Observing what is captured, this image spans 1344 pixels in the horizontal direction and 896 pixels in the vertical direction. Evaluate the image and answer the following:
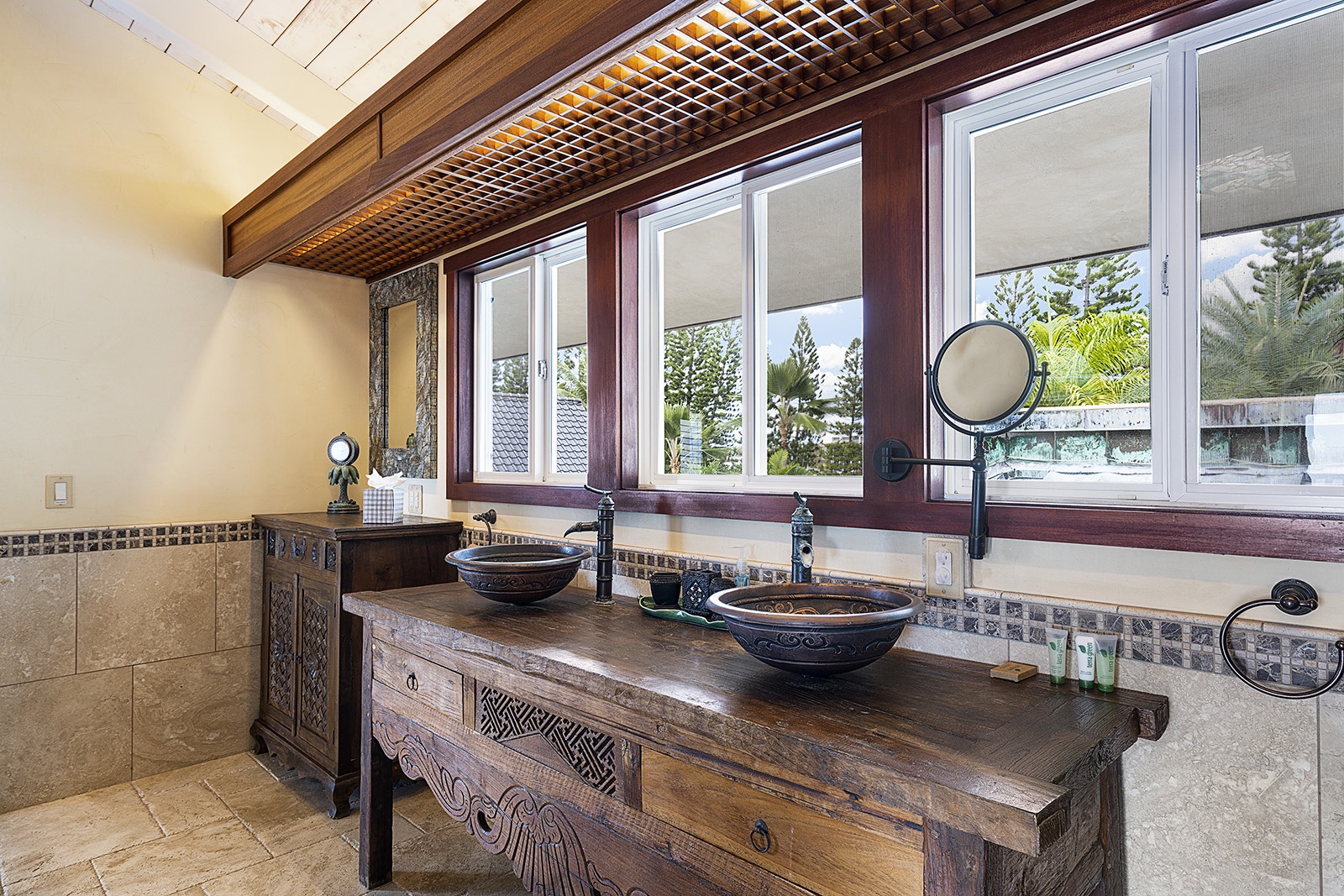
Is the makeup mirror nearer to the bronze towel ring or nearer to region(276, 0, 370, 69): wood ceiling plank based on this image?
the bronze towel ring

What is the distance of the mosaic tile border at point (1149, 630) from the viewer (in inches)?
50.5

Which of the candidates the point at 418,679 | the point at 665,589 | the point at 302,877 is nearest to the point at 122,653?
the point at 302,877

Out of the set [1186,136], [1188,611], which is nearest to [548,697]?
[1188,611]

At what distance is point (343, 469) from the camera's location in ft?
11.5

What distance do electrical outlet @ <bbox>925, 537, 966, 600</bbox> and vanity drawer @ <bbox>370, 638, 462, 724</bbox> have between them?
1.21 meters

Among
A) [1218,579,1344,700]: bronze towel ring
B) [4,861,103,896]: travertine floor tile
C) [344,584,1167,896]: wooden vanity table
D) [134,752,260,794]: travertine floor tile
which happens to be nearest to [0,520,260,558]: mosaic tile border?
[134,752,260,794]: travertine floor tile

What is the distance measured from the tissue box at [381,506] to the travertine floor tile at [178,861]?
3.92 ft

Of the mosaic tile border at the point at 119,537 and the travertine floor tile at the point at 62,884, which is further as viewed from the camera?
the mosaic tile border at the point at 119,537

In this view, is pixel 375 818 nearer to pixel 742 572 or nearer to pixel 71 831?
pixel 71 831

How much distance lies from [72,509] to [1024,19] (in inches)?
143

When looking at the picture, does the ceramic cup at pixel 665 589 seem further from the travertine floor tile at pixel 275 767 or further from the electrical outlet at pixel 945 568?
the travertine floor tile at pixel 275 767

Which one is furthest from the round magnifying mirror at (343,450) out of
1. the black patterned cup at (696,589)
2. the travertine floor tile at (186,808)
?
the black patterned cup at (696,589)

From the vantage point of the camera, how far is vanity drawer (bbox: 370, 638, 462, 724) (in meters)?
2.00

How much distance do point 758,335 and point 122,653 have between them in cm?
288
